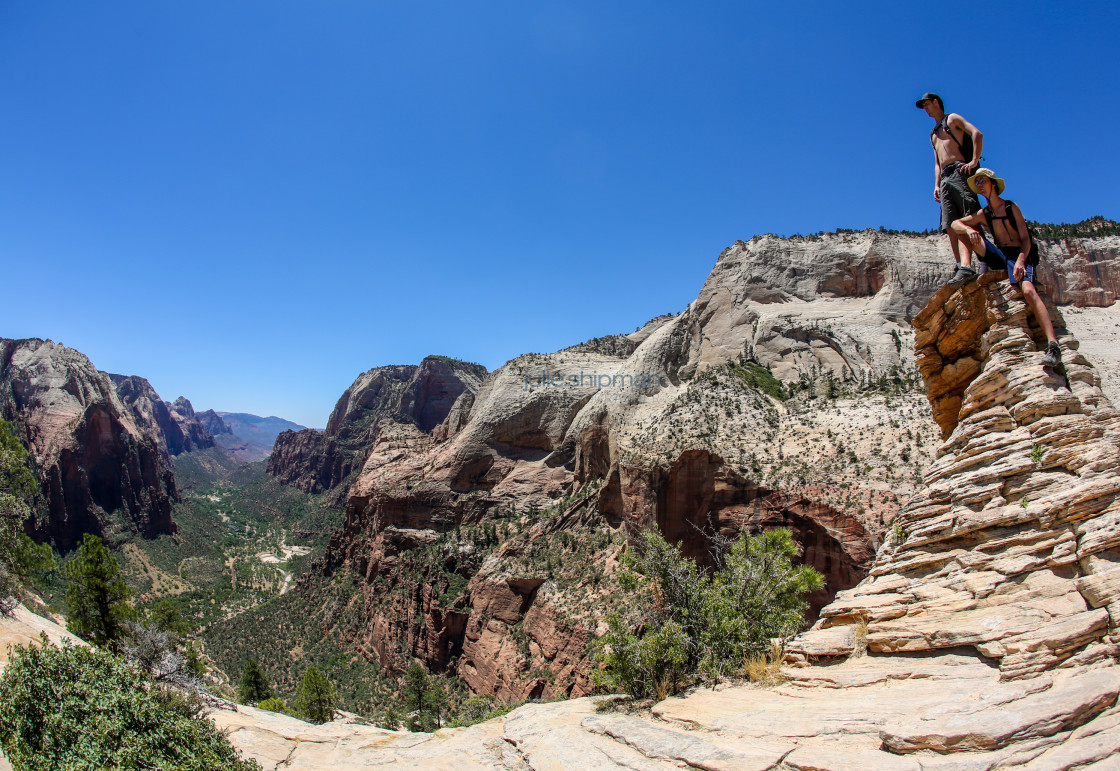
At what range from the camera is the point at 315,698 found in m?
33.2

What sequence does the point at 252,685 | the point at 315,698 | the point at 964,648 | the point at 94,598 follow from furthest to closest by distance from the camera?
the point at 252,685, the point at 315,698, the point at 94,598, the point at 964,648

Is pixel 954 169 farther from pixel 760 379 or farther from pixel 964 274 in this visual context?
pixel 760 379

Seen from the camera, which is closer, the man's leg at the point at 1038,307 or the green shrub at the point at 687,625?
the man's leg at the point at 1038,307

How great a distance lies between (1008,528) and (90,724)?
1452 centimetres

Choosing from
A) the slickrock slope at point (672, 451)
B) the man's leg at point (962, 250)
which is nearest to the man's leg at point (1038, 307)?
the man's leg at point (962, 250)

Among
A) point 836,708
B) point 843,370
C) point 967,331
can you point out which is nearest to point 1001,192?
point 967,331

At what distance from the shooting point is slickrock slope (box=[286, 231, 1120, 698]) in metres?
28.3

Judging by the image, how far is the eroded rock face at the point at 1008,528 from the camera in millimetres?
6809

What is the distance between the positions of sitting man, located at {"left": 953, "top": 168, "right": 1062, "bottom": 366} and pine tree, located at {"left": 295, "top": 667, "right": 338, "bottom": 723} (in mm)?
38881

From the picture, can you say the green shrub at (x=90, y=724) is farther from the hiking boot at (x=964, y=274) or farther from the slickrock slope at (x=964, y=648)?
the hiking boot at (x=964, y=274)

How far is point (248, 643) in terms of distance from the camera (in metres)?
53.6

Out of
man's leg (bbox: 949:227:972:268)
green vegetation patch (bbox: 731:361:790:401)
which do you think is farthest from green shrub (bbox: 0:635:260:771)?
green vegetation patch (bbox: 731:361:790:401)

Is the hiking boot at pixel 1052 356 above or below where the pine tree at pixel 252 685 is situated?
above

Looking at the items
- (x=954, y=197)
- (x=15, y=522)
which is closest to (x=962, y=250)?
(x=954, y=197)
